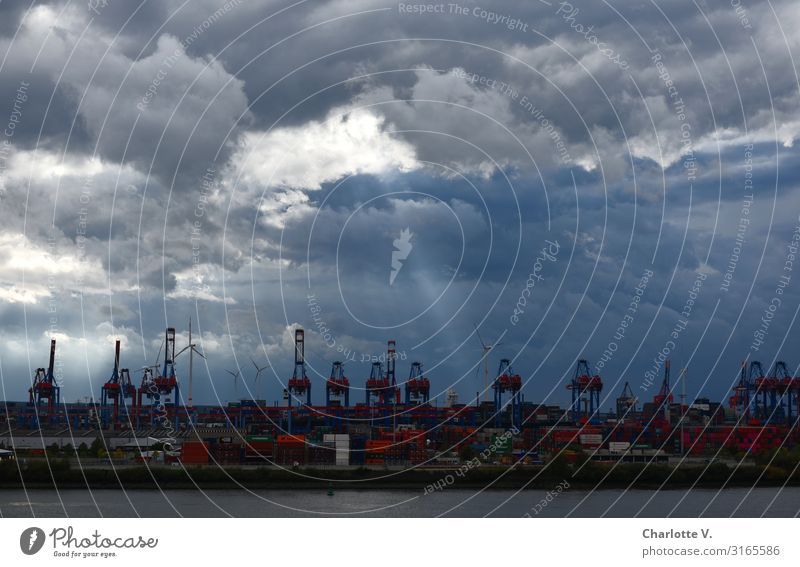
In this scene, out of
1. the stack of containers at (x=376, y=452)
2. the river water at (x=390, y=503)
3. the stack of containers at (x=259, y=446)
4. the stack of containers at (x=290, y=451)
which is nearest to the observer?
the river water at (x=390, y=503)

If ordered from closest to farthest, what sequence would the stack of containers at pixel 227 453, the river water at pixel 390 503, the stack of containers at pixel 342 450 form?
the river water at pixel 390 503 < the stack of containers at pixel 227 453 < the stack of containers at pixel 342 450

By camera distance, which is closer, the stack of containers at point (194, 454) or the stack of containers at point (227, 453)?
the stack of containers at point (194, 454)

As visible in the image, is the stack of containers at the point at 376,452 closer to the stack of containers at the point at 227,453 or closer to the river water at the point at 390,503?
the stack of containers at the point at 227,453

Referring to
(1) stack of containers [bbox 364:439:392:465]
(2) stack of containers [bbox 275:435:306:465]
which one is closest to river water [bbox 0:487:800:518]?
(2) stack of containers [bbox 275:435:306:465]

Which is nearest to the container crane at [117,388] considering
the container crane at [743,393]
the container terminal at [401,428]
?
the container terminal at [401,428]

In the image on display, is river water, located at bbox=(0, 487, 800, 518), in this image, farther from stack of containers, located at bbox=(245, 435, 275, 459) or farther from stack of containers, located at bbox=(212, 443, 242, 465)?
stack of containers, located at bbox=(245, 435, 275, 459)

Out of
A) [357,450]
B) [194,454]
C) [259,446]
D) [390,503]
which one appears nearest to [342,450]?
[357,450]
